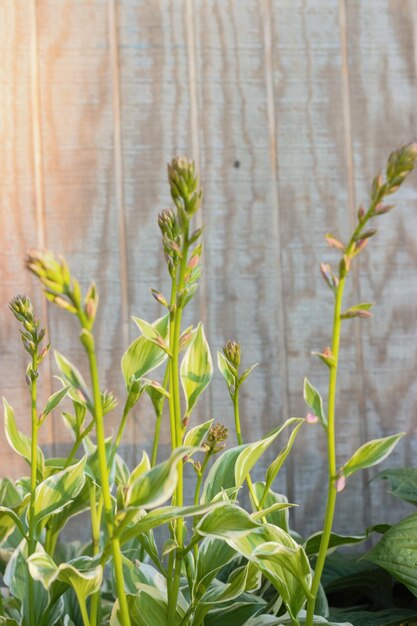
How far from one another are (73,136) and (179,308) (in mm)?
843

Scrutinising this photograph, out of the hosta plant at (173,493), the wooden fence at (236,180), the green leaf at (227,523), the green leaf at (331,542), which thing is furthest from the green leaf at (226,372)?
the wooden fence at (236,180)

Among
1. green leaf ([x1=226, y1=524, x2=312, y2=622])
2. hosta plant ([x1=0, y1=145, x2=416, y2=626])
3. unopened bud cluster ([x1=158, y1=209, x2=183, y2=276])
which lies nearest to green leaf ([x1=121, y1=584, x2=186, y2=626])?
hosta plant ([x1=0, y1=145, x2=416, y2=626])

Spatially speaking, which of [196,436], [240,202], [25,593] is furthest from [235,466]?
[240,202]

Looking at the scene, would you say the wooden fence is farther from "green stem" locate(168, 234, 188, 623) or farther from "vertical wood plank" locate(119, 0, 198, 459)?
"green stem" locate(168, 234, 188, 623)

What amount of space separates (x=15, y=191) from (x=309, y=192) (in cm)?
52

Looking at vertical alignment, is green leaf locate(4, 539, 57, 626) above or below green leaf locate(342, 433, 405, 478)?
below

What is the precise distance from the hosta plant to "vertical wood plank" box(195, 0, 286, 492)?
0.39 meters

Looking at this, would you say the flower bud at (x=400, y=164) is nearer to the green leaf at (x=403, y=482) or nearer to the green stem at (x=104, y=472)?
the green stem at (x=104, y=472)

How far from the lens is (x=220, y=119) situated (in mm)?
1391

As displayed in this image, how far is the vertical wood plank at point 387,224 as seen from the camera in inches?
55.8

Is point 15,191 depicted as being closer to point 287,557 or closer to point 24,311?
point 24,311

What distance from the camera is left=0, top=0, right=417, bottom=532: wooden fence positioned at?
1376 millimetres

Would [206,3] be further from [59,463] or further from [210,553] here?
[210,553]

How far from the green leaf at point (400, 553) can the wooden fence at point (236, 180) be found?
54 centimetres
